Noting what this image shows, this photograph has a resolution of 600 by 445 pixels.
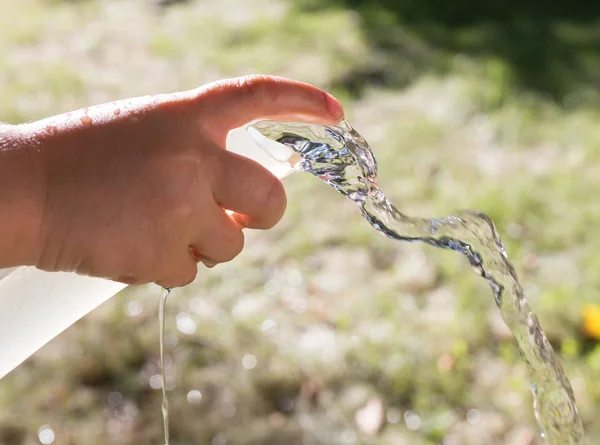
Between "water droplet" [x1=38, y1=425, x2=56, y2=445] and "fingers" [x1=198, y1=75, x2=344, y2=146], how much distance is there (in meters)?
0.98

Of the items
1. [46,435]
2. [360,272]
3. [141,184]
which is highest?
[141,184]

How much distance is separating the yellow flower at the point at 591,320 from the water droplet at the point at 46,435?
1271 mm

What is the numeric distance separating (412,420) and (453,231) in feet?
2.19

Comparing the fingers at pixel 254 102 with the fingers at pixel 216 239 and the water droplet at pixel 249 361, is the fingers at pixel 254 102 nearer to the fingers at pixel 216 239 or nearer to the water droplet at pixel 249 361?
the fingers at pixel 216 239

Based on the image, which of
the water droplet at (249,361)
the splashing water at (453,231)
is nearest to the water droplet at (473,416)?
the splashing water at (453,231)

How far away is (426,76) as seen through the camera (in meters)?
3.35

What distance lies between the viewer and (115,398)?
1.77m

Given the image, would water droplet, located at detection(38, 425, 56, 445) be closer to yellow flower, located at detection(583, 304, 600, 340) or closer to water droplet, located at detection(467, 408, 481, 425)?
water droplet, located at detection(467, 408, 481, 425)

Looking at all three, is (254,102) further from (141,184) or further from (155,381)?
(155,381)

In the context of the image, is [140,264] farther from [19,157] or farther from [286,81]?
[286,81]

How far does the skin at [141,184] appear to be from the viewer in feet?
2.89

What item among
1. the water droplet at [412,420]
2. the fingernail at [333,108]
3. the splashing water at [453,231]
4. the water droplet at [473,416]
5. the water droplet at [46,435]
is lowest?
the water droplet at [46,435]

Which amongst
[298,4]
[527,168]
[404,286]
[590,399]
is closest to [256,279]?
[404,286]

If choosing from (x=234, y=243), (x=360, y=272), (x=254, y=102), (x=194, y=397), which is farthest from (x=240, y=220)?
(x=360, y=272)
